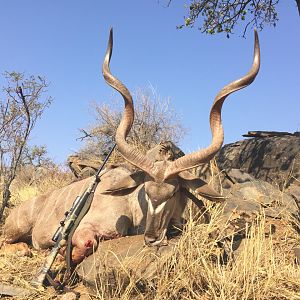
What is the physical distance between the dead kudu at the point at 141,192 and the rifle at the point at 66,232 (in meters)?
0.08

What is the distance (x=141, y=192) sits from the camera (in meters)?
4.44

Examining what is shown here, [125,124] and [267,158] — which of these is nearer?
[125,124]

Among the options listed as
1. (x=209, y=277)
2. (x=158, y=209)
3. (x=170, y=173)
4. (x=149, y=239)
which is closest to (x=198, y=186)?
(x=170, y=173)

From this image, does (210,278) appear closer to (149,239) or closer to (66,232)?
(149,239)

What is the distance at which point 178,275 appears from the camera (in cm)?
311

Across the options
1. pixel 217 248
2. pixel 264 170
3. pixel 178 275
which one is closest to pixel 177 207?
pixel 217 248

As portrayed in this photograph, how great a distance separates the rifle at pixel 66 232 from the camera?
363 cm

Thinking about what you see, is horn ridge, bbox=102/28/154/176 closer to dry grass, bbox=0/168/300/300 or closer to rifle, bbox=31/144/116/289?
rifle, bbox=31/144/116/289

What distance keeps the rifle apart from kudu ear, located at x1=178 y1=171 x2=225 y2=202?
3.03ft

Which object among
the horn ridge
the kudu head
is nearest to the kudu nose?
the kudu head

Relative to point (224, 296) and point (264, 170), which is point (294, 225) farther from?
point (264, 170)

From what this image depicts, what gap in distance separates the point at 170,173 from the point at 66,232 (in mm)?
1066

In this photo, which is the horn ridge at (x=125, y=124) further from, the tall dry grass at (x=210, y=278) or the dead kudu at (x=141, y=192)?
the tall dry grass at (x=210, y=278)

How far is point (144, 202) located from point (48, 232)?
1342mm
